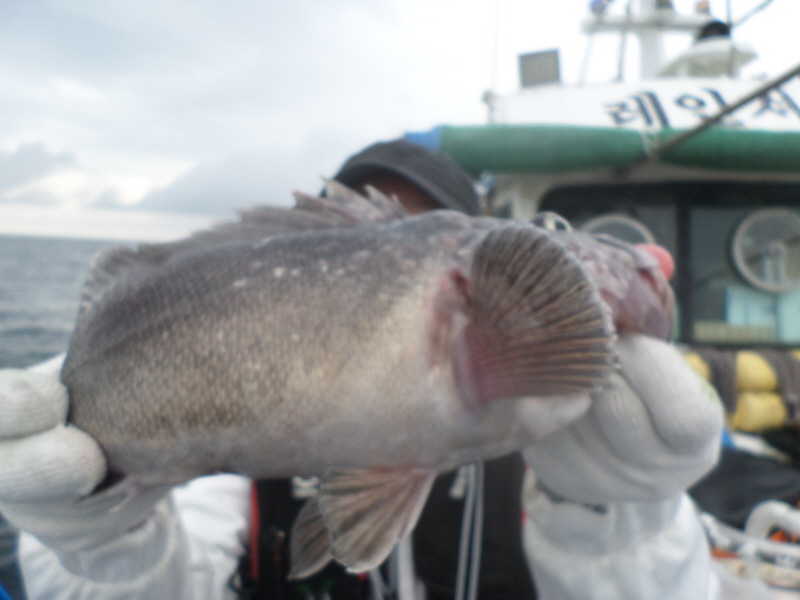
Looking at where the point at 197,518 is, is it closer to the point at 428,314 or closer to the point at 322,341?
the point at 322,341

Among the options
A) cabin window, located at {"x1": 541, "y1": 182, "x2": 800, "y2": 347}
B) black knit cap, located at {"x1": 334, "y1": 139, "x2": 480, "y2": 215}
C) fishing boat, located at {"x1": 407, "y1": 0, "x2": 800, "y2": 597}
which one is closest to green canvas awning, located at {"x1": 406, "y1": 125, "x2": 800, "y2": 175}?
fishing boat, located at {"x1": 407, "y1": 0, "x2": 800, "y2": 597}

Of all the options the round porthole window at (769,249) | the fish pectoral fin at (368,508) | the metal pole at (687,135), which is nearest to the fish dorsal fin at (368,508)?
the fish pectoral fin at (368,508)

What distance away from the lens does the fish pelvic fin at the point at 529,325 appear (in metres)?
0.89

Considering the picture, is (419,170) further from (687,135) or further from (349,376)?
(687,135)

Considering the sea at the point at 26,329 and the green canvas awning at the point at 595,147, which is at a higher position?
the green canvas awning at the point at 595,147

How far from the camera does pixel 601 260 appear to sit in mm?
1048

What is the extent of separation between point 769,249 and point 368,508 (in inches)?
176

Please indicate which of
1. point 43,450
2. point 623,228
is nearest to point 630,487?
point 43,450

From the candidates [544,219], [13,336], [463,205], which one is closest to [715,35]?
[463,205]

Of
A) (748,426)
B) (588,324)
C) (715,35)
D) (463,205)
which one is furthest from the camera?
(715,35)

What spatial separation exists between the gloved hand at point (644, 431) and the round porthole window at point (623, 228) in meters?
3.11

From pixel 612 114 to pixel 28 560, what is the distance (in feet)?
14.8

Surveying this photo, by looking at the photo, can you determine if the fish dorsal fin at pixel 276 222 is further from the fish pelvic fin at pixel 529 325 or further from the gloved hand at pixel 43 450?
the fish pelvic fin at pixel 529 325

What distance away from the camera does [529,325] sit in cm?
92
